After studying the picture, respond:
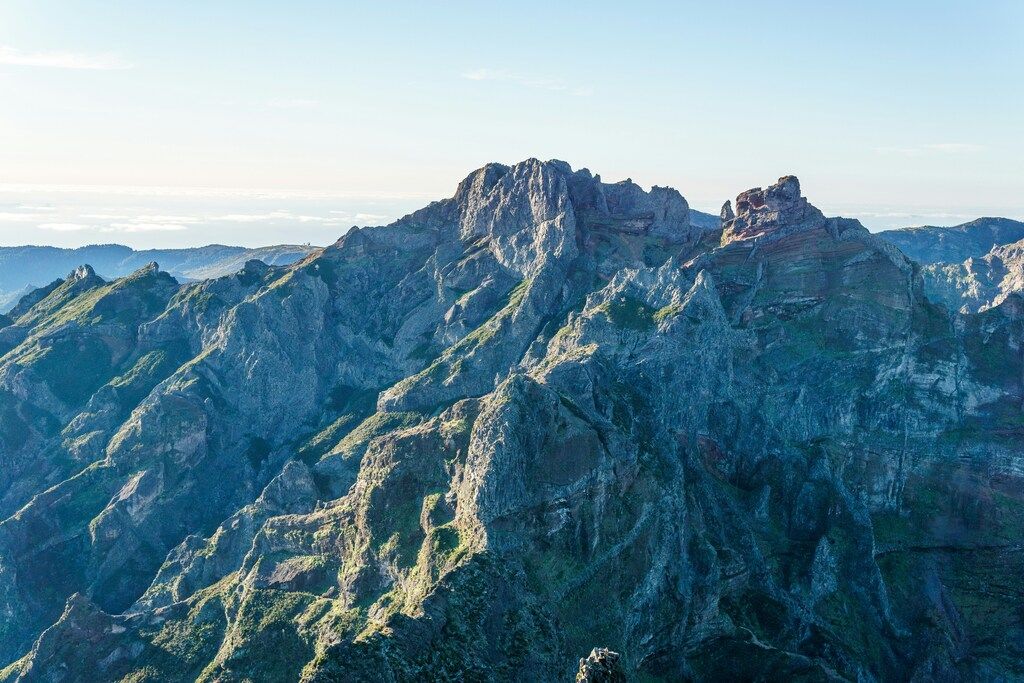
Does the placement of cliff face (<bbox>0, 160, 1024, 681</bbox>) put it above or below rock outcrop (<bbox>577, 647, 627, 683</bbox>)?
below

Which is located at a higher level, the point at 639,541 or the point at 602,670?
the point at 602,670

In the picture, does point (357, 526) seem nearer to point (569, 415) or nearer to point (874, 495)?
point (569, 415)

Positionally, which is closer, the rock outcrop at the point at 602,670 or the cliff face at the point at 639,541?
the rock outcrop at the point at 602,670

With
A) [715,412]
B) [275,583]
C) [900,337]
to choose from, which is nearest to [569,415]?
[275,583]

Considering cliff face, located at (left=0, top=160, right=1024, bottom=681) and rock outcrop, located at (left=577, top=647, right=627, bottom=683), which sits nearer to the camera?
rock outcrop, located at (left=577, top=647, right=627, bottom=683)

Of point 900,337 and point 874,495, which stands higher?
point 900,337

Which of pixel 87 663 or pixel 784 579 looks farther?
pixel 784 579

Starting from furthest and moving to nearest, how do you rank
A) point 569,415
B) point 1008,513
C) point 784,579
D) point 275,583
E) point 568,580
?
point 1008,513
point 784,579
point 275,583
point 569,415
point 568,580

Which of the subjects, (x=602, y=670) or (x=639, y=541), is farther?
(x=639, y=541)

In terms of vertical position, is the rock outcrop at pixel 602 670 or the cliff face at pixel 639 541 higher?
the rock outcrop at pixel 602 670

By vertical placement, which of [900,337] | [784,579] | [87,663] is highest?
[900,337]

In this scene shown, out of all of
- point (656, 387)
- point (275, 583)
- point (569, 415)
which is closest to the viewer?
point (569, 415)
